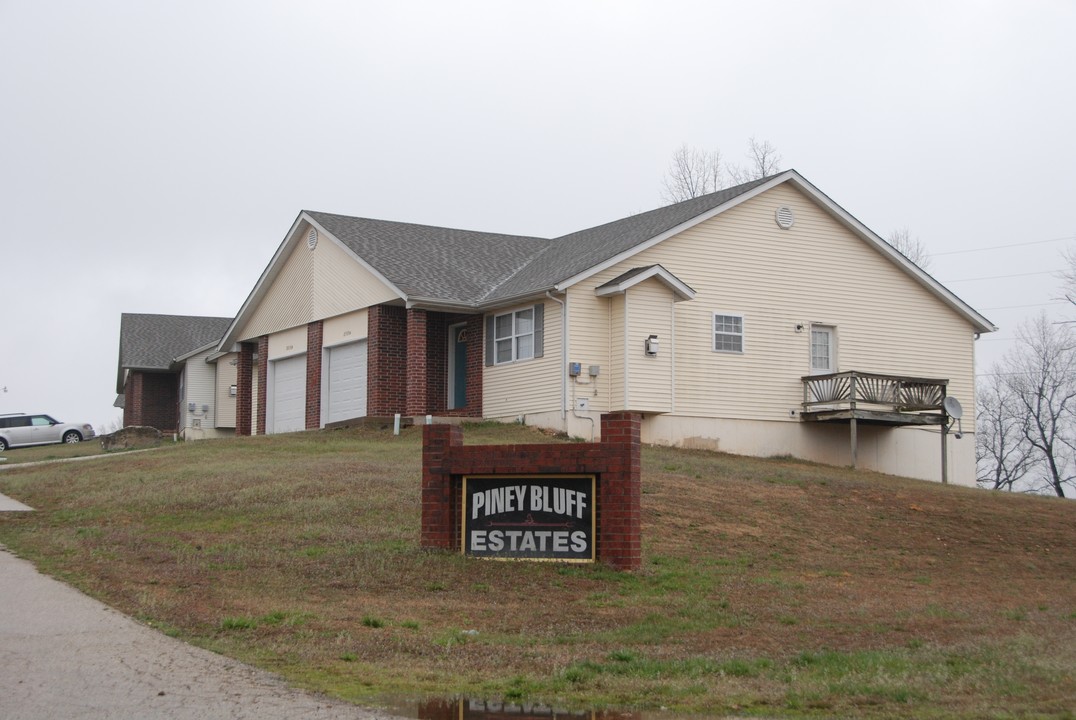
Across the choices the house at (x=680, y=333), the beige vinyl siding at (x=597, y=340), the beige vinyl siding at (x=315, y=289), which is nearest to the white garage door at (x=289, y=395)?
the house at (x=680, y=333)

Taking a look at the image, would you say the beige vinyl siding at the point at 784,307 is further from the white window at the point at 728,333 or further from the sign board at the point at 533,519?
the sign board at the point at 533,519

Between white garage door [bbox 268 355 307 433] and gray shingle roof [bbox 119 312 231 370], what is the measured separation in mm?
13864

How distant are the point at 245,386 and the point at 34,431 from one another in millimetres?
15678

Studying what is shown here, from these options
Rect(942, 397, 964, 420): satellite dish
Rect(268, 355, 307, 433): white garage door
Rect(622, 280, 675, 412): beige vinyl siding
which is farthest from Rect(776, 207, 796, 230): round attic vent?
Rect(268, 355, 307, 433): white garage door

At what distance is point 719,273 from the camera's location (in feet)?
101

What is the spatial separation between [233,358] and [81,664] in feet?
117

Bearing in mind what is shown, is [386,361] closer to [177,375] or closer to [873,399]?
[873,399]

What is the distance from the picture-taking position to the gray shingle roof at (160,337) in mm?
51031

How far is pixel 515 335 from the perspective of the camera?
30453mm

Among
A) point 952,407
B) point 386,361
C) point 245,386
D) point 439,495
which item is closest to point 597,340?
point 386,361

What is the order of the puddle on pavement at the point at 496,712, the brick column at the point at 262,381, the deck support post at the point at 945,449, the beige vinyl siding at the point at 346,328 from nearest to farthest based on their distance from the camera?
the puddle on pavement at the point at 496,712, the deck support post at the point at 945,449, the beige vinyl siding at the point at 346,328, the brick column at the point at 262,381

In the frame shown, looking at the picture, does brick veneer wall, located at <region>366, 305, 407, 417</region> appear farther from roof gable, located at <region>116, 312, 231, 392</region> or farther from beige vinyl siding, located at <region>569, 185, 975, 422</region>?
roof gable, located at <region>116, 312, 231, 392</region>

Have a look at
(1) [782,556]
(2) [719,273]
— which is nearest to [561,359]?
(2) [719,273]

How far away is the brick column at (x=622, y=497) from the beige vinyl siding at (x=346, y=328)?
18.3 metres
